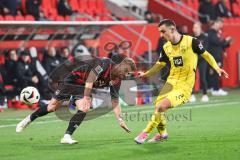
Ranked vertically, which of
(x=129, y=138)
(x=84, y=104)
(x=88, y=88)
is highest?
(x=88, y=88)

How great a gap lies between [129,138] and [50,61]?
8635 mm

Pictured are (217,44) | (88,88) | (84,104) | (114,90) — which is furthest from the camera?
(217,44)

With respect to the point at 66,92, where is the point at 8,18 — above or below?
above

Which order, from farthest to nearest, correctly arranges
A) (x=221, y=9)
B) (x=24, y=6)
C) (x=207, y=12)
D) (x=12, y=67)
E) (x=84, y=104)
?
1. (x=221, y=9)
2. (x=207, y=12)
3. (x=24, y=6)
4. (x=12, y=67)
5. (x=84, y=104)

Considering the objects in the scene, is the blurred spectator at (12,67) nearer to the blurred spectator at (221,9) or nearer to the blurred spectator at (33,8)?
the blurred spectator at (33,8)

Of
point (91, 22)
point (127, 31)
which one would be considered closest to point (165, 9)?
point (127, 31)

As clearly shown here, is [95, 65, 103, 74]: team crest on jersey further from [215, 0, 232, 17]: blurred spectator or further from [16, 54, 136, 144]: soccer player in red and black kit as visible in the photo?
[215, 0, 232, 17]: blurred spectator

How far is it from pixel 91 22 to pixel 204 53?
9.70 meters

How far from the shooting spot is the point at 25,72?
2020 centimetres

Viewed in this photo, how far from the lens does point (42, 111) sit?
42.8 ft

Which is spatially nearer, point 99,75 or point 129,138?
point 99,75

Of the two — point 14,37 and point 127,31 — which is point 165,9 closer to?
point 127,31

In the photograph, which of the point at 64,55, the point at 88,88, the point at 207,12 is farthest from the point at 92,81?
the point at 207,12

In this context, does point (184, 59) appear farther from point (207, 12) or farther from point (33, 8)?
point (207, 12)
